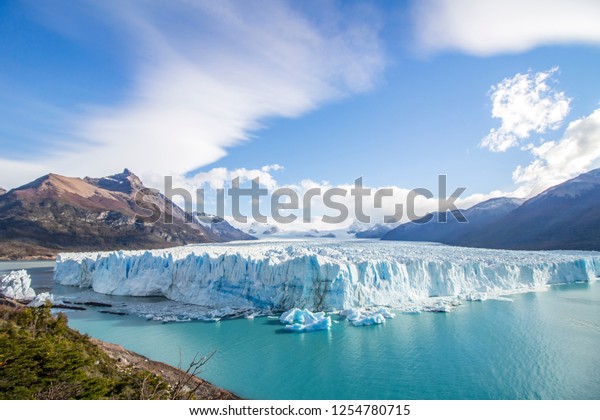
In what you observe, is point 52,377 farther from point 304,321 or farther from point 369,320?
point 369,320

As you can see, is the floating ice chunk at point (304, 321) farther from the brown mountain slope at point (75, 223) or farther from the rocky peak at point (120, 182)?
the rocky peak at point (120, 182)

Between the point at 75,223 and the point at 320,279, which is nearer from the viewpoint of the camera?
the point at 320,279

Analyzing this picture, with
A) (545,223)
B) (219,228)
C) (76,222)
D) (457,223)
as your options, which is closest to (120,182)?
(219,228)

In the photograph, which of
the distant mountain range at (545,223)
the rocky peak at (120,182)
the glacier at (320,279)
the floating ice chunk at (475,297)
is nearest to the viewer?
the glacier at (320,279)

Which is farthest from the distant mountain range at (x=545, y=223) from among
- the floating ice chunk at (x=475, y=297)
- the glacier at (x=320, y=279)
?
the floating ice chunk at (x=475, y=297)

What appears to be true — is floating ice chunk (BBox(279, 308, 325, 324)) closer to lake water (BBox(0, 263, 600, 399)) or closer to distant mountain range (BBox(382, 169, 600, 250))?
lake water (BBox(0, 263, 600, 399))
